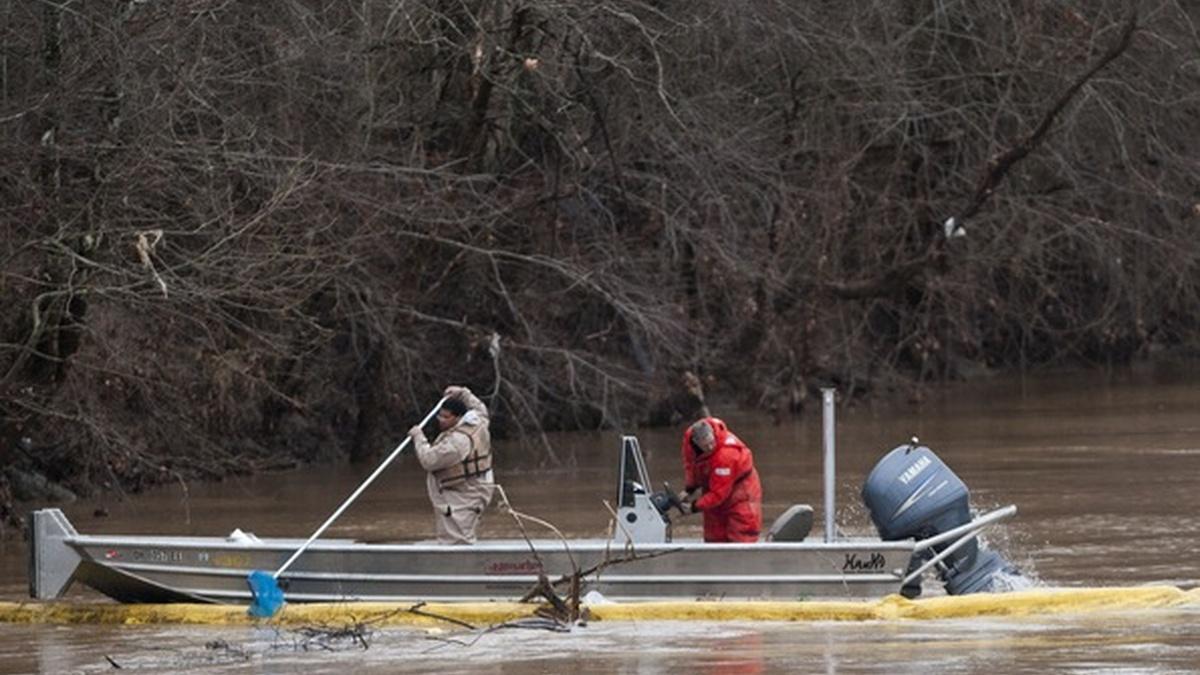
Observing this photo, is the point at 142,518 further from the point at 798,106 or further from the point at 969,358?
the point at 969,358

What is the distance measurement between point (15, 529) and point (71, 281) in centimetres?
285

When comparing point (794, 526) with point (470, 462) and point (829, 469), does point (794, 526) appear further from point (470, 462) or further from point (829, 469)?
point (470, 462)

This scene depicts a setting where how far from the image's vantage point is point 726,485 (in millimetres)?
15898

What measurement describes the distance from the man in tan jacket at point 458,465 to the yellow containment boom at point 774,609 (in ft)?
2.06

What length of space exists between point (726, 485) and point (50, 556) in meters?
4.34

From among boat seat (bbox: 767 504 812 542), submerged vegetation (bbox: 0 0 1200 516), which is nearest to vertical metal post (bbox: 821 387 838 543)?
boat seat (bbox: 767 504 812 542)

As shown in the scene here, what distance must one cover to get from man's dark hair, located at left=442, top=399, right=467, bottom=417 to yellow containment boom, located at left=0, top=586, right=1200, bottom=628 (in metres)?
1.16

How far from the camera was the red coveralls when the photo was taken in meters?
15.9

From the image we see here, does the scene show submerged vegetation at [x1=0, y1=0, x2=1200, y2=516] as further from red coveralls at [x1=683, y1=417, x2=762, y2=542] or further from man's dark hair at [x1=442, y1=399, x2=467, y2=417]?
red coveralls at [x1=683, y1=417, x2=762, y2=542]

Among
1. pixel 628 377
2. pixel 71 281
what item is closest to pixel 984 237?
pixel 628 377

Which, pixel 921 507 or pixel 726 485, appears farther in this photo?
pixel 726 485

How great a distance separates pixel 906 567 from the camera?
51.3 ft

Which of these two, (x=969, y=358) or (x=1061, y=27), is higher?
(x=1061, y=27)

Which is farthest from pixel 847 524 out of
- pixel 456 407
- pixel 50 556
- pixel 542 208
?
pixel 542 208
